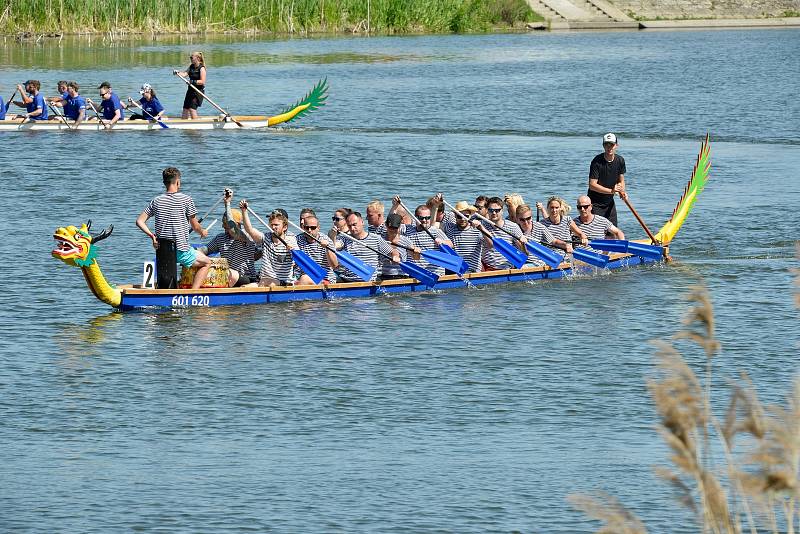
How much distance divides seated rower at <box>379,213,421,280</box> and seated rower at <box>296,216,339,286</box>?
857mm

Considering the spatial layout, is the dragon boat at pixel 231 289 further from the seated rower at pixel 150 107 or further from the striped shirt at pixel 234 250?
the seated rower at pixel 150 107

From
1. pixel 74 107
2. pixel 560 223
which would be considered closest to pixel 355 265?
pixel 560 223

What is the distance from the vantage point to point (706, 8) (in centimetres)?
9188

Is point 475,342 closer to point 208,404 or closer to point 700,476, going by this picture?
point 208,404

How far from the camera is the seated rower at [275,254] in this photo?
1839cm

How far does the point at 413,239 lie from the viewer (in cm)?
2000

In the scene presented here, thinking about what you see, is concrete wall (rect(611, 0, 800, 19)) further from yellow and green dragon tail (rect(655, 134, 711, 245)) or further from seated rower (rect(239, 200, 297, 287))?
seated rower (rect(239, 200, 297, 287))

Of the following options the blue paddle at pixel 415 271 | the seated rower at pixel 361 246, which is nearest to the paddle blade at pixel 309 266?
the seated rower at pixel 361 246

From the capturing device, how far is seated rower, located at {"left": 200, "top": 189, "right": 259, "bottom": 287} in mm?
18531

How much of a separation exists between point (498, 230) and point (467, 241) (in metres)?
0.47

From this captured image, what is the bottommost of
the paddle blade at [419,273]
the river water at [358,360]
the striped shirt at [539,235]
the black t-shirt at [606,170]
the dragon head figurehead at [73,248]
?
the river water at [358,360]

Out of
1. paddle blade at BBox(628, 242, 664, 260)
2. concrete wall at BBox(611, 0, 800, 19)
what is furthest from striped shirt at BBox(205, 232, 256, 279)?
concrete wall at BBox(611, 0, 800, 19)

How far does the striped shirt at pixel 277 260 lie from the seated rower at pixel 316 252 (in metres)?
0.17

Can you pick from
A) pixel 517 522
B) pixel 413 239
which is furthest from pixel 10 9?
pixel 517 522
